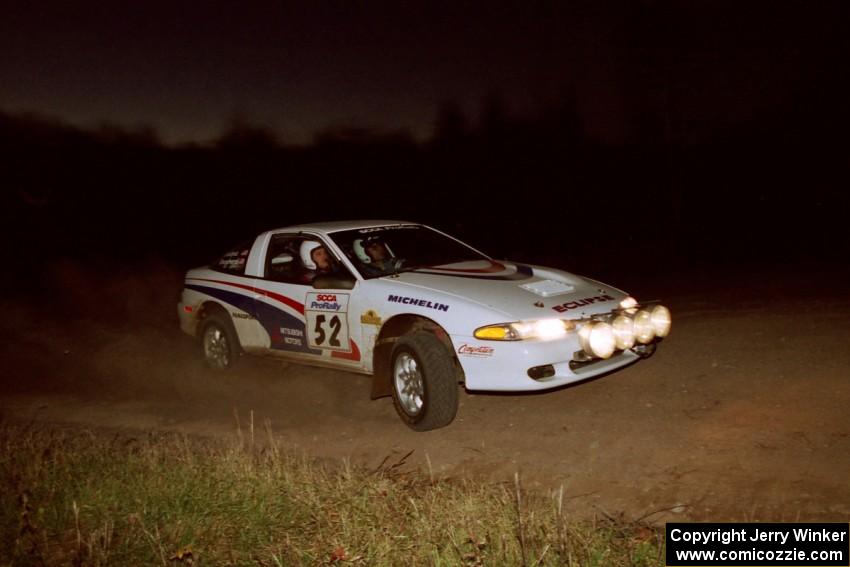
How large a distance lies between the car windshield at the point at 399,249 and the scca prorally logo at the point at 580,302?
139 cm

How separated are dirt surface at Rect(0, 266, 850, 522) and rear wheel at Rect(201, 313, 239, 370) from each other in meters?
0.20

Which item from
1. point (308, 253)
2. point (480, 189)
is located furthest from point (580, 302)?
point (480, 189)

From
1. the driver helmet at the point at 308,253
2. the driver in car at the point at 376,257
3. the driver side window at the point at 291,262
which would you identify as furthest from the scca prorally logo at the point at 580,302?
the driver helmet at the point at 308,253

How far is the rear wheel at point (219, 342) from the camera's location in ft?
23.7

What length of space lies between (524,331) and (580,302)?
65cm

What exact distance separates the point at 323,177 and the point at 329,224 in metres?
34.8

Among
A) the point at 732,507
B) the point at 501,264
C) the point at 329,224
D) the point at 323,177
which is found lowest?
the point at 732,507

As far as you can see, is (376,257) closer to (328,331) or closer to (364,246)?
(364,246)

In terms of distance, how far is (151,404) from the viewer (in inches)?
271

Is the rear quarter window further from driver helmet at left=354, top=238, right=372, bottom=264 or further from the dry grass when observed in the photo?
the dry grass

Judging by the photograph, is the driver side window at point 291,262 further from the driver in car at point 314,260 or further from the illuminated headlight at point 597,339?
the illuminated headlight at point 597,339

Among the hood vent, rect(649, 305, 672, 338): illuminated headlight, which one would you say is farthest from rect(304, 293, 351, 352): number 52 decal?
rect(649, 305, 672, 338): illuminated headlight

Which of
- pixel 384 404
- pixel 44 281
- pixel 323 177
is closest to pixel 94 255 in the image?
pixel 44 281

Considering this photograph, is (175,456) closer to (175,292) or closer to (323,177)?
(175,292)
